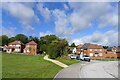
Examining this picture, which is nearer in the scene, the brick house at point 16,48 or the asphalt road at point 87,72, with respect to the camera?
the asphalt road at point 87,72

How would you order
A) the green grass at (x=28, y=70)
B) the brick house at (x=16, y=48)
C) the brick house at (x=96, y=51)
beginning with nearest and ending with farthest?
the green grass at (x=28, y=70)
the brick house at (x=96, y=51)
the brick house at (x=16, y=48)

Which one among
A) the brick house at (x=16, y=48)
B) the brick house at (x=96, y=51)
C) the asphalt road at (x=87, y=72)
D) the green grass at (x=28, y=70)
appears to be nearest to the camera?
the green grass at (x=28, y=70)

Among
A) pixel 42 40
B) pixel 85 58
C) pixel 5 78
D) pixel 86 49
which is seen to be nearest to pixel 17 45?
pixel 42 40

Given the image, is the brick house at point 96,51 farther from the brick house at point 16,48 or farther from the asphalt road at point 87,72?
the asphalt road at point 87,72

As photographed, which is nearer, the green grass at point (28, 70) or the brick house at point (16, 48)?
the green grass at point (28, 70)

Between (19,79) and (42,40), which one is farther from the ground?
(42,40)

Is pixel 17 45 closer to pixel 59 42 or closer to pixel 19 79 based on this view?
pixel 59 42

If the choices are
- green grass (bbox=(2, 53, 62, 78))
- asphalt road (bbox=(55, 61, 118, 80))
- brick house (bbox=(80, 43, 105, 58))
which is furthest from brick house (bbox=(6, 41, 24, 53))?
asphalt road (bbox=(55, 61, 118, 80))

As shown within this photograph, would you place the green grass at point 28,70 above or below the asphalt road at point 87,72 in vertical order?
above

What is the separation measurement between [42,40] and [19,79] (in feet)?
235

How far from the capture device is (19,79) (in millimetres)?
8398

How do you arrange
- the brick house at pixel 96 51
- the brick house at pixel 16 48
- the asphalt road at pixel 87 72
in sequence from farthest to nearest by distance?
the brick house at pixel 16 48
the brick house at pixel 96 51
the asphalt road at pixel 87 72

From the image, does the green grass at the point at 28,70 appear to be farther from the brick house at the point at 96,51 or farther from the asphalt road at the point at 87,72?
the brick house at the point at 96,51

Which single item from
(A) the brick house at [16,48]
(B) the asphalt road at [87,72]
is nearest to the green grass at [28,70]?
(B) the asphalt road at [87,72]
